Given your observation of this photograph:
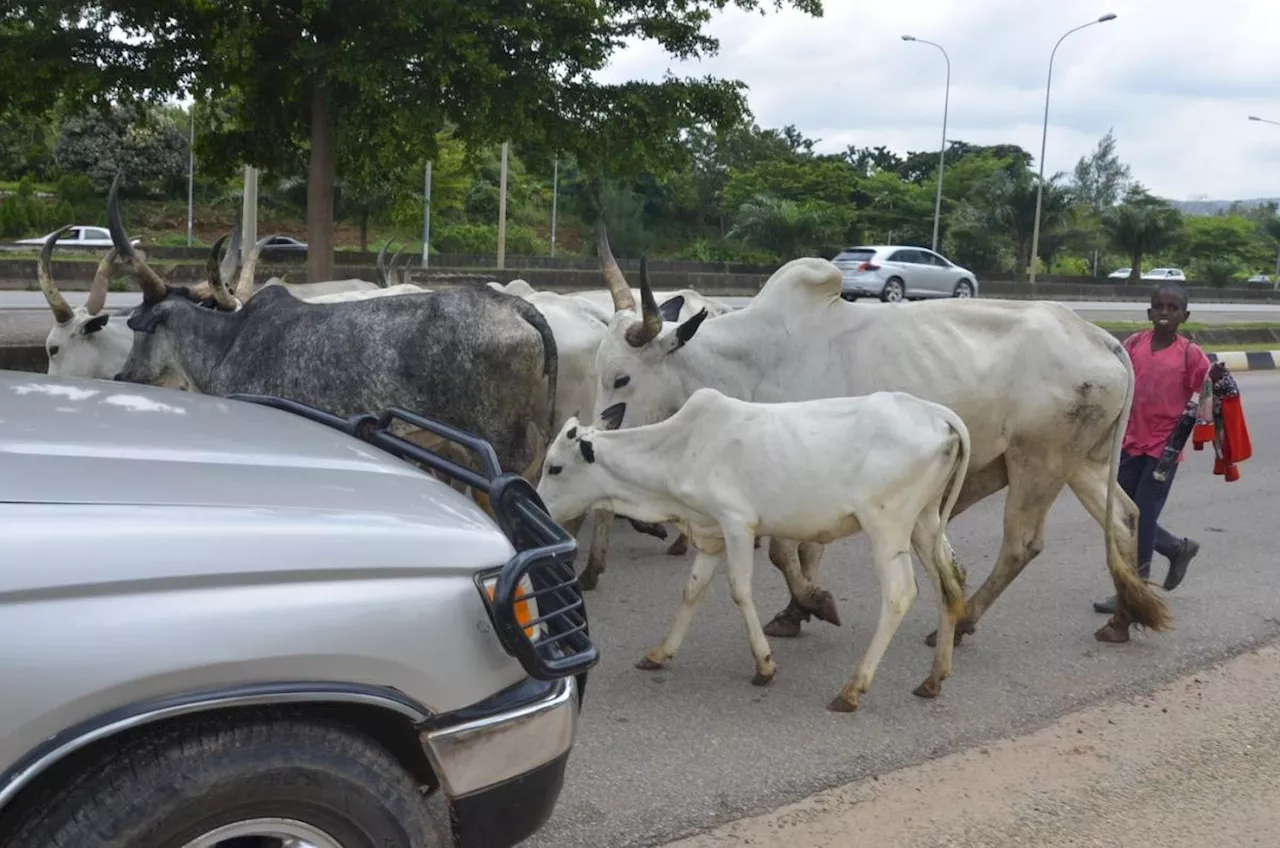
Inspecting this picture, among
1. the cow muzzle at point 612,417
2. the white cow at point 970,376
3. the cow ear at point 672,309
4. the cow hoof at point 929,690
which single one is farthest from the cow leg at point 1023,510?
the cow ear at point 672,309

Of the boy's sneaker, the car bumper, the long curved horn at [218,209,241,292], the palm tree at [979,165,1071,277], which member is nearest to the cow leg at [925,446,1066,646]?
the boy's sneaker

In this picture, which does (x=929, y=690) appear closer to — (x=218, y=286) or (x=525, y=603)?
(x=525, y=603)

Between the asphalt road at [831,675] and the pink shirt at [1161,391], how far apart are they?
2.68 ft

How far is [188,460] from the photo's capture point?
2678 mm

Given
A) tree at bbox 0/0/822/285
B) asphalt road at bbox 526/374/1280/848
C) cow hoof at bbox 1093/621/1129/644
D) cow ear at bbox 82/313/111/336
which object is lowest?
asphalt road at bbox 526/374/1280/848

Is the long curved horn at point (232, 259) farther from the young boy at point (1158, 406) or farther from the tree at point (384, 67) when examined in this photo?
the young boy at point (1158, 406)

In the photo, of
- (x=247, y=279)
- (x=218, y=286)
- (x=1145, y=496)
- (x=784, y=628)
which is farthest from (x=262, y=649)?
(x=247, y=279)

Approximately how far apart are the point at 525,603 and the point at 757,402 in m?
3.84

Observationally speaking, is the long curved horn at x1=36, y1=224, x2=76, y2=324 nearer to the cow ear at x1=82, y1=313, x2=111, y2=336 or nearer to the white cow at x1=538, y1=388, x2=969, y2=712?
the cow ear at x1=82, y1=313, x2=111, y2=336

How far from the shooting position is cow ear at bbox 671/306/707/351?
628 centimetres

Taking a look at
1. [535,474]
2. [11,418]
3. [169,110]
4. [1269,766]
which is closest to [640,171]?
[535,474]

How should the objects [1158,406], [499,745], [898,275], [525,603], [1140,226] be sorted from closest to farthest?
1. [499,745]
2. [525,603]
3. [1158,406]
4. [898,275]
5. [1140,226]

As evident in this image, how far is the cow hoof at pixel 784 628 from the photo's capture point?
5641 mm

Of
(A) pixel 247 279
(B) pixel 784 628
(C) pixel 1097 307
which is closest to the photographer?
(B) pixel 784 628
